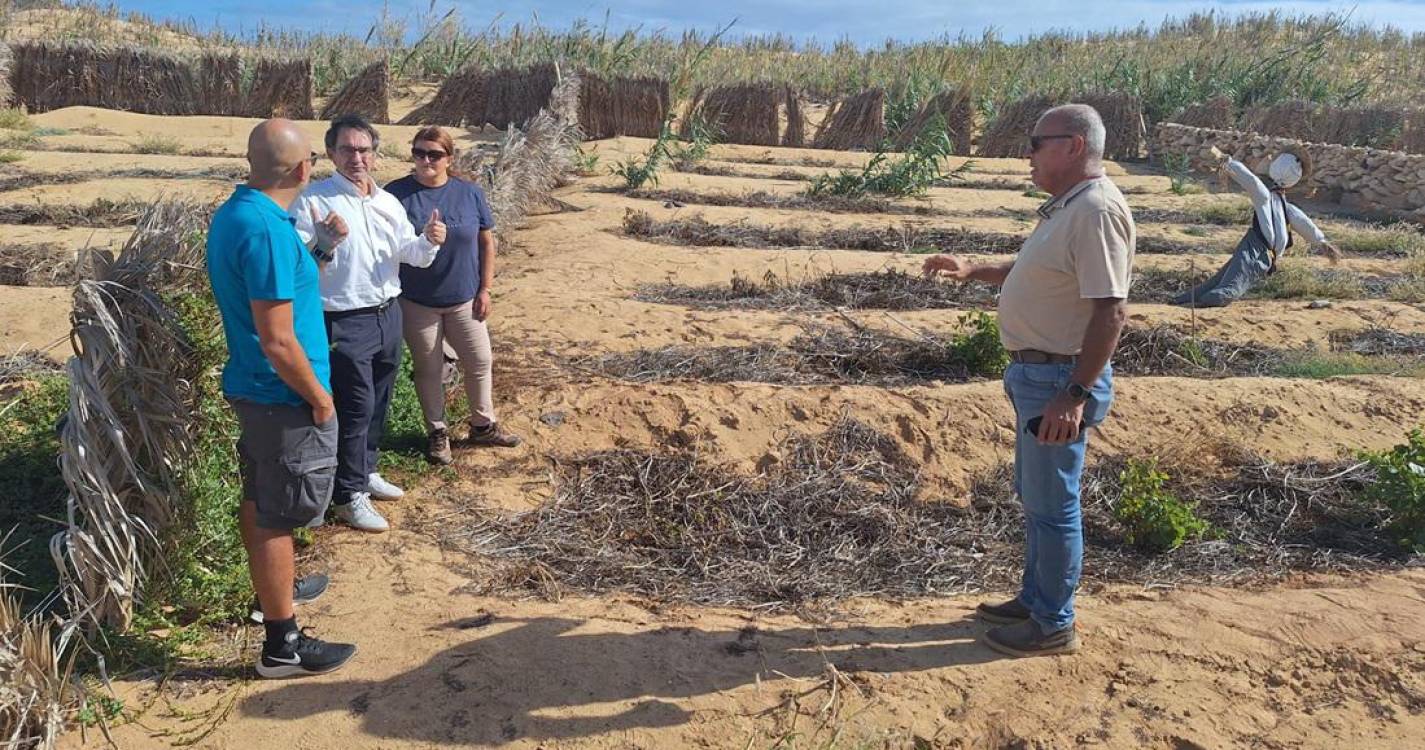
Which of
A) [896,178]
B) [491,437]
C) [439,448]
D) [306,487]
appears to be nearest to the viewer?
[306,487]

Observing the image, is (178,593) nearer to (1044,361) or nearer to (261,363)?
(261,363)

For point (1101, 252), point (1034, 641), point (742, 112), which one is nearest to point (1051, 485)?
point (1034, 641)

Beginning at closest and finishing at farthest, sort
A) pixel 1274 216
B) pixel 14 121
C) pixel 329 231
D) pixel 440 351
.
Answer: pixel 329 231 → pixel 440 351 → pixel 1274 216 → pixel 14 121

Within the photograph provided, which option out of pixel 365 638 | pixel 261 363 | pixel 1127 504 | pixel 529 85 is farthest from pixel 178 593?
pixel 529 85

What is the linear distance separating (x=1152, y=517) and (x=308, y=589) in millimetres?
3469

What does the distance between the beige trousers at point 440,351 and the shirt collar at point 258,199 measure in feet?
5.07

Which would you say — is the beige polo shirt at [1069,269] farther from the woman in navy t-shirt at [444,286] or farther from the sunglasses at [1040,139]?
the woman in navy t-shirt at [444,286]

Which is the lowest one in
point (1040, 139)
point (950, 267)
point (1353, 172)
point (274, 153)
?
point (950, 267)

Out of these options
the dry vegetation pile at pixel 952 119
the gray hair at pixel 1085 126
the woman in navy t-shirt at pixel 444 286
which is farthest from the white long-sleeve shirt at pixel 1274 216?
the dry vegetation pile at pixel 952 119

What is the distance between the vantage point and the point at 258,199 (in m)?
2.67

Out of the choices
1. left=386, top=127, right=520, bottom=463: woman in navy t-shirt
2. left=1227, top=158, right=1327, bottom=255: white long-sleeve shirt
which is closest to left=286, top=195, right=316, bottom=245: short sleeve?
left=386, top=127, right=520, bottom=463: woman in navy t-shirt

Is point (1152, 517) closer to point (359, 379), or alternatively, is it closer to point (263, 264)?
point (359, 379)

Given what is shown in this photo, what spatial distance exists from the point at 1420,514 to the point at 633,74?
1510cm

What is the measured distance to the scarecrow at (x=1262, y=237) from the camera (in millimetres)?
7480
